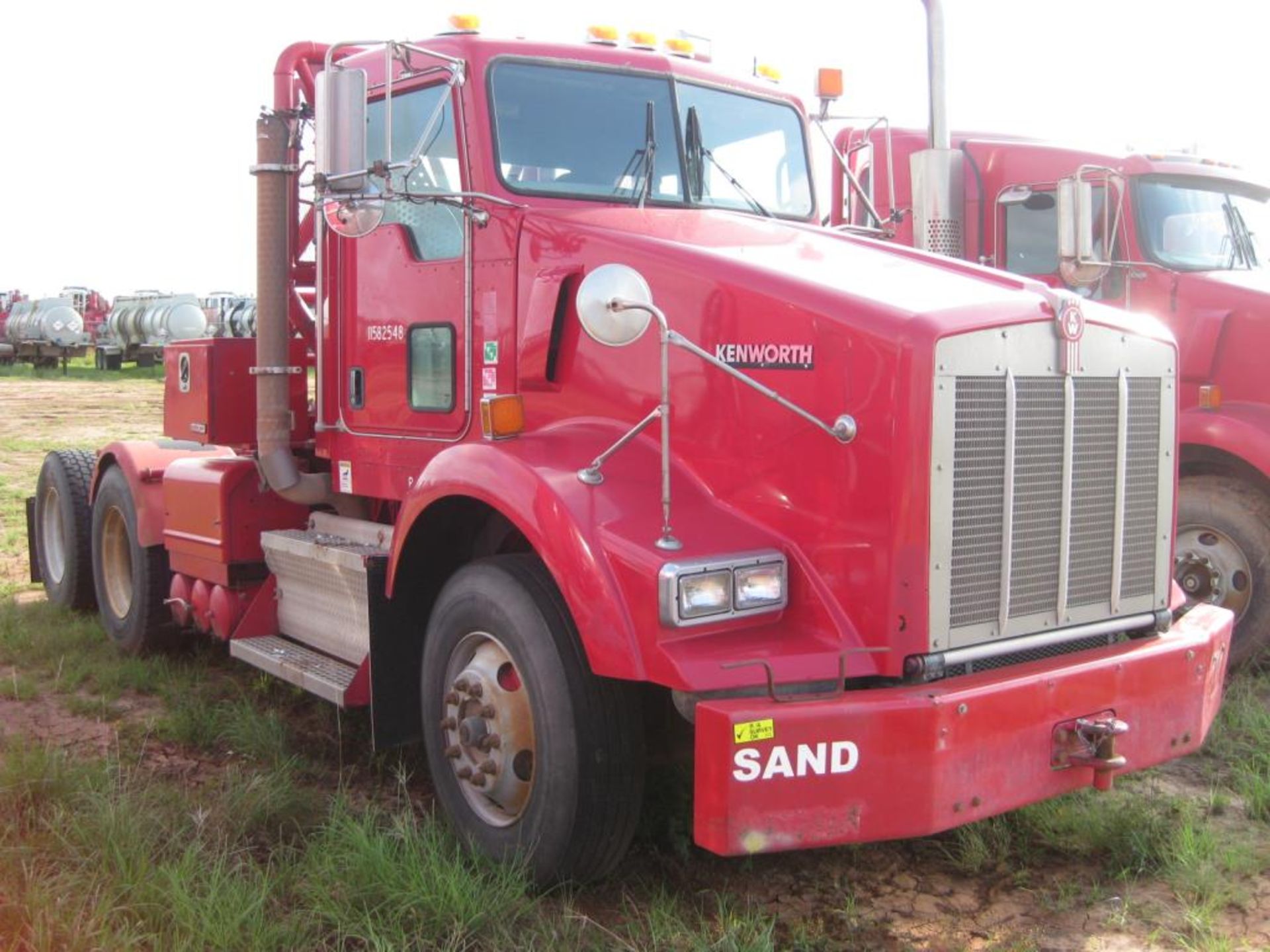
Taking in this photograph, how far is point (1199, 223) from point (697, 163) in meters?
3.48

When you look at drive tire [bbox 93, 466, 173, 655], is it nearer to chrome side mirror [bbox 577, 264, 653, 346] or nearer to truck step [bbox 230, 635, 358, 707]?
truck step [bbox 230, 635, 358, 707]

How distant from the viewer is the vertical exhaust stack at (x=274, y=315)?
5.45 metres

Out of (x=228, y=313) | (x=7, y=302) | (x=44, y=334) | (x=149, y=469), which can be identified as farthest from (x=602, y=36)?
(x=7, y=302)

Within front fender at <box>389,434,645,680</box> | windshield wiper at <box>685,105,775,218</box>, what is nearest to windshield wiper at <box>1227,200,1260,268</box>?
windshield wiper at <box>685,105,775,218</box>

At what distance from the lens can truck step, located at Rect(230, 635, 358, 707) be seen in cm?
457

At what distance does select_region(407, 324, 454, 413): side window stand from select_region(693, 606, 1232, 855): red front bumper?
6.31 ft

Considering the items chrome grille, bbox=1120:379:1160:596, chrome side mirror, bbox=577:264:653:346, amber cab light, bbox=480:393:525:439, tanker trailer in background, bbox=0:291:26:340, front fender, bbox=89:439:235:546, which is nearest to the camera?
chrome side mirror, bbox=577:264:653:346

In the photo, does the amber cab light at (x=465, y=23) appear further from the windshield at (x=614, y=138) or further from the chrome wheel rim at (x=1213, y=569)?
the chrome wheel rim at (x=1213, y=569)

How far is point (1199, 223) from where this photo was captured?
6785 millimetres

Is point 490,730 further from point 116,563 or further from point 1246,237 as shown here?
point 1246,237

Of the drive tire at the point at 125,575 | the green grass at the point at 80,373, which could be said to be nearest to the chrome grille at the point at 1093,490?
the drive tire at the point at 125,575

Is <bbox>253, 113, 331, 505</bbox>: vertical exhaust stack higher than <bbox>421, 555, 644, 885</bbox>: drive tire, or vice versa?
<bbox>253, 113, 331, 505</bbox>: vertical exhaust stack

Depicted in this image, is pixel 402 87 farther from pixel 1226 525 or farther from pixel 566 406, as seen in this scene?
pixel 1226 525

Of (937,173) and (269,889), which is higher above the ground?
(937,173)
